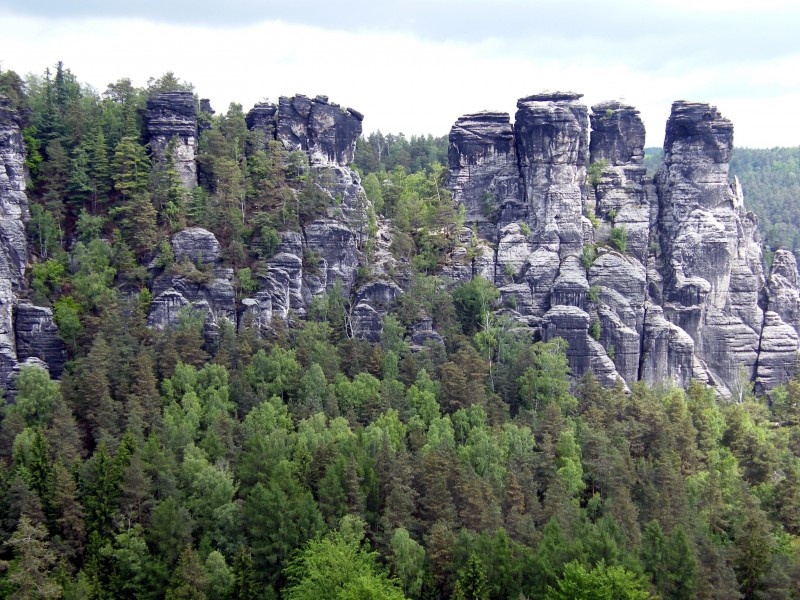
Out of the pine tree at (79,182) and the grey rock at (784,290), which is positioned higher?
the pine tree at (79,182)

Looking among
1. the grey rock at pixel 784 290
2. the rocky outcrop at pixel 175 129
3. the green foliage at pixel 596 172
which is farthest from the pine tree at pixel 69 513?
the grey rock at pixel 784 290

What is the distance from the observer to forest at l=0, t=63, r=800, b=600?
42406 mm

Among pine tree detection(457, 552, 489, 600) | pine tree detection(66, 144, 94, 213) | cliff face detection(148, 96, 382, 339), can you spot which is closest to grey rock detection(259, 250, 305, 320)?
cliff face detection(148, 96, 382, 339)

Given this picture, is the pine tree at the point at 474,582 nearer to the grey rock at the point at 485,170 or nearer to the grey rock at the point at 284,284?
the grey rock at the point at 284,284

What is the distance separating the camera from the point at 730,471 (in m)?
53.2

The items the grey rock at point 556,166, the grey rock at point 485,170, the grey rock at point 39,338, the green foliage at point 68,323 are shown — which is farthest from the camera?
the grey rock at point 485,170

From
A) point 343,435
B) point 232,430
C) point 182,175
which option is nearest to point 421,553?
point 343,435

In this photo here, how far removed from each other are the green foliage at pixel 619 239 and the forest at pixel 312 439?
10.8 metres

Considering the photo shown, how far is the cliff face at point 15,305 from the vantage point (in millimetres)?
57969

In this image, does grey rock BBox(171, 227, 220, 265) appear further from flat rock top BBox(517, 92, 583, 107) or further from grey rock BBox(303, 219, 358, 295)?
flat rock top BBox(517, 92, 583, 107)

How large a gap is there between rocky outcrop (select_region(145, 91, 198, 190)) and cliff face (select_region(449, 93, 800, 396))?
72.4ft

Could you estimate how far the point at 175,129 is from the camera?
229 ft

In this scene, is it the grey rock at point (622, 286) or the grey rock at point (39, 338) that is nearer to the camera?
the grey rock at point (39, 338)

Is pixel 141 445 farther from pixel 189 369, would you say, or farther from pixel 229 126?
pixel 229 126
